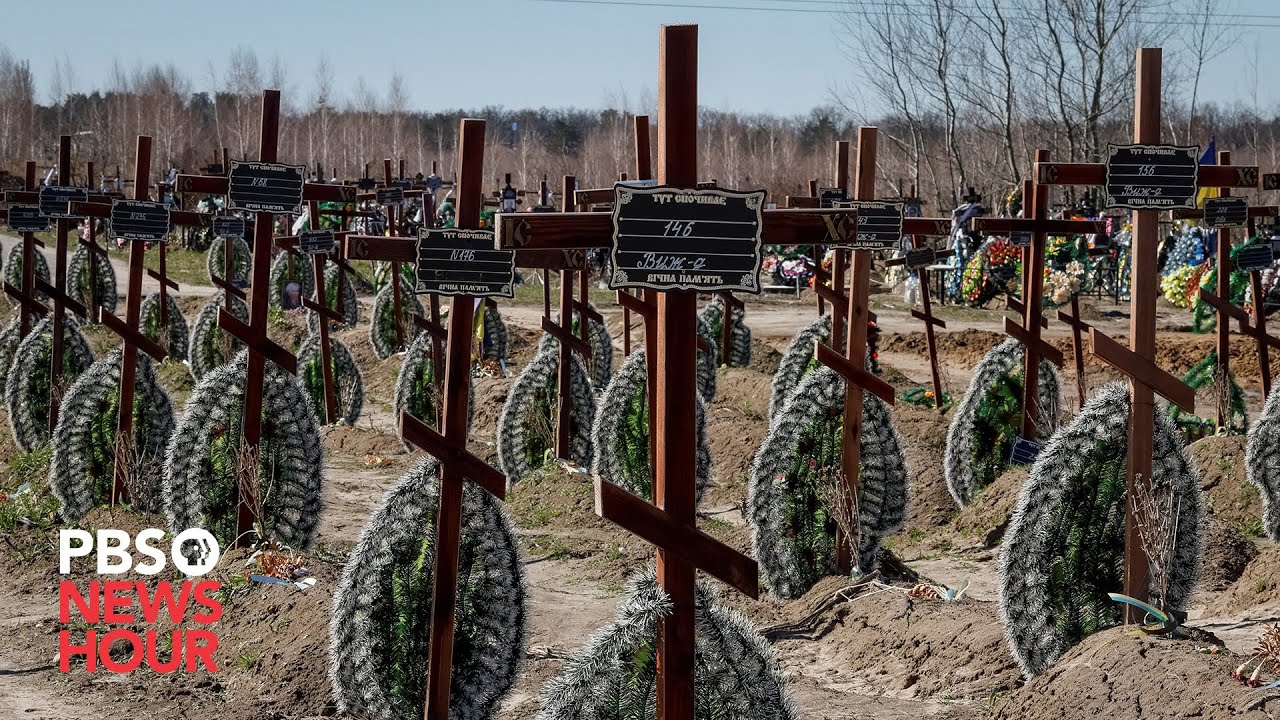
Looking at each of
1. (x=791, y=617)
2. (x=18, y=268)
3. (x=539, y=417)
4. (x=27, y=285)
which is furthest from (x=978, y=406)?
(x=18, y=268)

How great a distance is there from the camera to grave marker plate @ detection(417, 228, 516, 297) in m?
5.27

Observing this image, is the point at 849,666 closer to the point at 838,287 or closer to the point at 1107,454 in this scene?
the point at 1107,454

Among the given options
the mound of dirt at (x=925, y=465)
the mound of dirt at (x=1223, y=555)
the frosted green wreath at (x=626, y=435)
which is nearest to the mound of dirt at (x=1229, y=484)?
the mound of dirt at (x=1223, y=555)

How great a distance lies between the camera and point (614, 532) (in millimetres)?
9336

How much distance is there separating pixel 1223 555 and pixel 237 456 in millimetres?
5012

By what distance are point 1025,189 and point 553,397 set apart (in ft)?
11.4

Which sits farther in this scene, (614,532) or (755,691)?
(614,532)

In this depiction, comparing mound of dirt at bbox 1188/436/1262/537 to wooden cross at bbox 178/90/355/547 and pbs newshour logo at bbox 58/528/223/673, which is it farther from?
pbs newshour logo at bbox 58/528/223/673

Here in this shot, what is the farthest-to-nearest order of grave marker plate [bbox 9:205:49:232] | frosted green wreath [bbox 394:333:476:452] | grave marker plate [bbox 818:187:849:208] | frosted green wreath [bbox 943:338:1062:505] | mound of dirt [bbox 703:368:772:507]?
grave marker plate [bbox 9:205:49:232]
frosted green wreath [bbox 394:333:476:452]
mound of dirt [bbox 703:368:772:507]
grave marker plate [bbox 818:187:849:208]
frosted green wreath [bbox 943:338:1062:505]

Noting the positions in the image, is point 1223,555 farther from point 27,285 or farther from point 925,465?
point 27,285

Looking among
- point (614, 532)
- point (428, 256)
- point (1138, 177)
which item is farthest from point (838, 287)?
point (428, 256)

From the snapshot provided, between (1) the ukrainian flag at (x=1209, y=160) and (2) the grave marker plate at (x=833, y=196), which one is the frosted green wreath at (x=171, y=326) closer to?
(2) the grave marker plate at (x=833, y=196)

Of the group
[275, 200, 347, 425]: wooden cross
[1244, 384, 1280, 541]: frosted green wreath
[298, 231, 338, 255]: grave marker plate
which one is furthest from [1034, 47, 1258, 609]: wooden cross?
[298, 231, 338, 255]: grave marker plate

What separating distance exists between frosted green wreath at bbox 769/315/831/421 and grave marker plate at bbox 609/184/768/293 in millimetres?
7476
